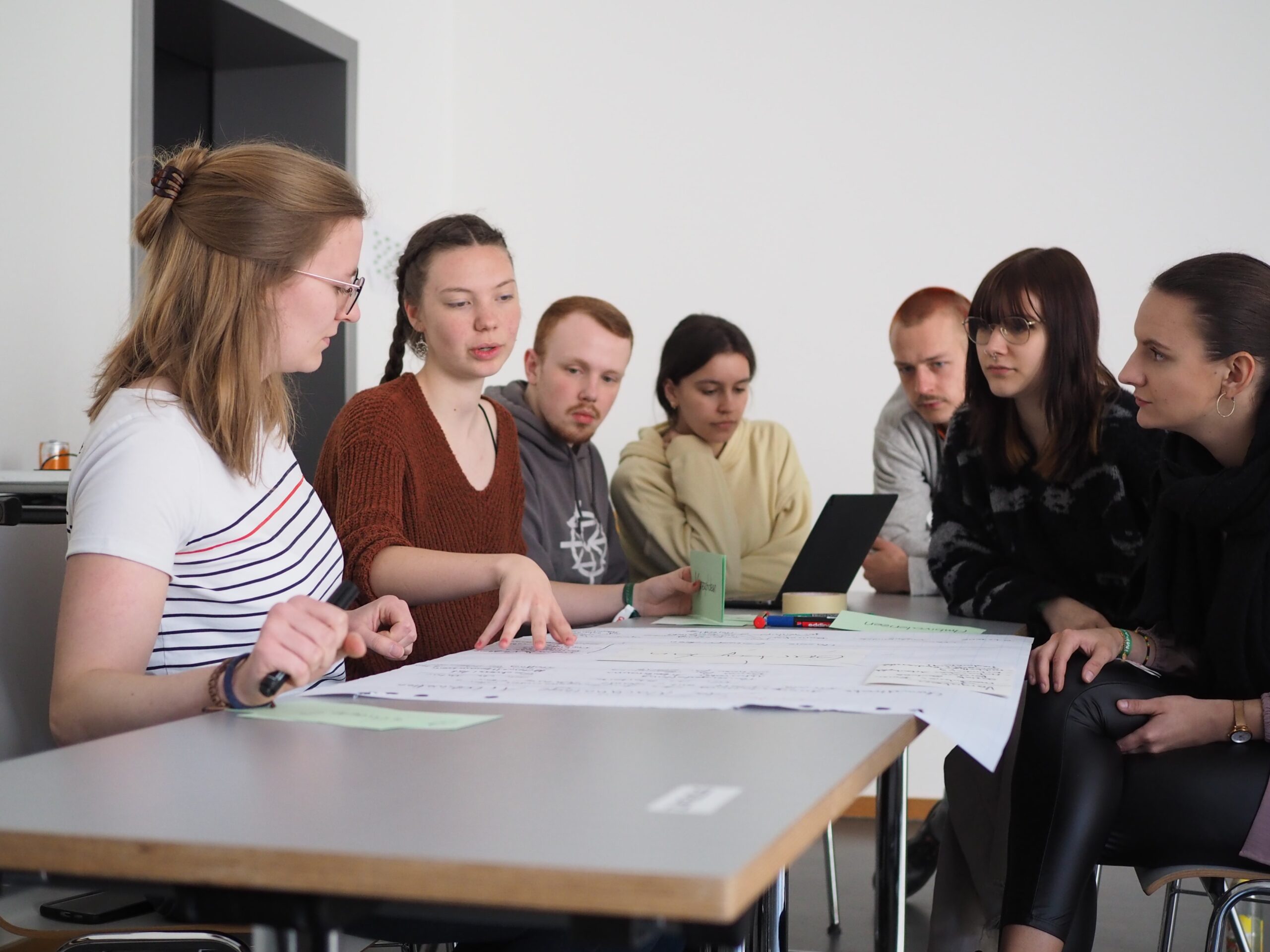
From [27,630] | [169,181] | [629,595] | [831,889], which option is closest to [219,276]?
[169,181]

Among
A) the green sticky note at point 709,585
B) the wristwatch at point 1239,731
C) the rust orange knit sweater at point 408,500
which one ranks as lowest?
the wristwatch at point 1239,731

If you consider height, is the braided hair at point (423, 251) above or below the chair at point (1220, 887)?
above

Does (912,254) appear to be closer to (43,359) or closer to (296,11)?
(296,11)

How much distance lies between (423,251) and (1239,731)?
1.41 metres

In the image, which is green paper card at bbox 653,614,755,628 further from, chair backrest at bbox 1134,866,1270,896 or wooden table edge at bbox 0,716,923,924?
wooden table edge at bbox 0,716,923,924

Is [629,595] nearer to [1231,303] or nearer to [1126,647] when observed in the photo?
[1126,647]

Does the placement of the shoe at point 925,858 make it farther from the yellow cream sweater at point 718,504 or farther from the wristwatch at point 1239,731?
the wristwatch at point 1239,731

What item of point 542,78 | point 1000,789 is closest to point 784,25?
point 542,78

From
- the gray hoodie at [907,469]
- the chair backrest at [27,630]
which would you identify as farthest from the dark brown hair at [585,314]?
the chair backrest at [27,630]

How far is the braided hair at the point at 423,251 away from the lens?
2047 mm

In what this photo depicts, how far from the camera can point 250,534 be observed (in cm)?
129

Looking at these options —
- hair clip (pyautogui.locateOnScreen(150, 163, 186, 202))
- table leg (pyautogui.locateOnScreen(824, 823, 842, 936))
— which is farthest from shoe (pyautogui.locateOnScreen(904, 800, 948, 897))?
hair clip (pyautogui.locateOnScreen(150, 163, 186, 202))

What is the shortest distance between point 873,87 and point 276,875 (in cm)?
386

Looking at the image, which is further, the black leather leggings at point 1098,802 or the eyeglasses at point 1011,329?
the eyeglasses at point 1011,329
